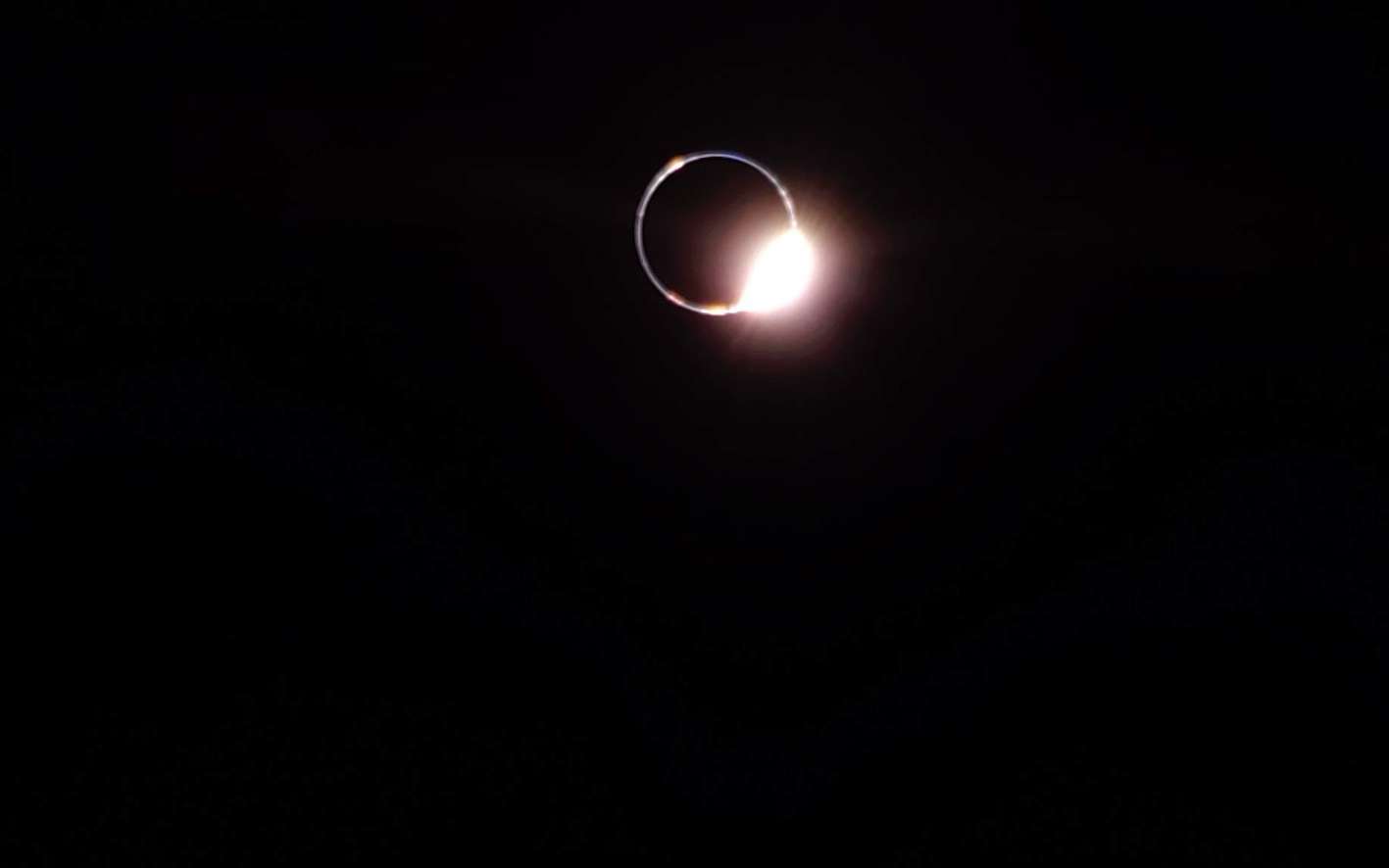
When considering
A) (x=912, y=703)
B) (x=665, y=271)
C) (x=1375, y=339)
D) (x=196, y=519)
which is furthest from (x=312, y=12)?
(x=1375, y=339)

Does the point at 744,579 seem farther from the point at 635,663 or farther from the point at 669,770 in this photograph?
the point at 669,770

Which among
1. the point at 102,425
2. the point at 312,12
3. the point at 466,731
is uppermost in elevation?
the point at 312,12

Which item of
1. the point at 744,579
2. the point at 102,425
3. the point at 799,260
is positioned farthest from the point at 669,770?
the point at 102,425

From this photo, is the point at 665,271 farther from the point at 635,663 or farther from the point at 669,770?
the point at 669,770

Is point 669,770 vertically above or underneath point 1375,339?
underneath
